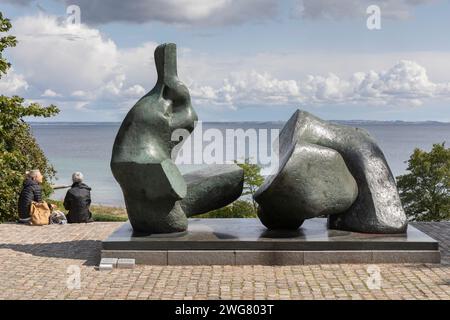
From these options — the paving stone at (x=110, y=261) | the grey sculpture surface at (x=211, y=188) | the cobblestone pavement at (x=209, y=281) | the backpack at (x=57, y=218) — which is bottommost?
the backpack at (x=57, y=218)

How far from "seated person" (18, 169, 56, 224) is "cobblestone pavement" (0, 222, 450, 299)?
4.25m

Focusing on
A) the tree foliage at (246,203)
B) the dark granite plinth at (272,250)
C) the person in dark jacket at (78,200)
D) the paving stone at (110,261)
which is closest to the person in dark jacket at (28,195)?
the person in dark jacket at (78,200)

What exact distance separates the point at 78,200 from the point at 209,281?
23.5 feet

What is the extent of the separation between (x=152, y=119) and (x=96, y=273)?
8.87ft

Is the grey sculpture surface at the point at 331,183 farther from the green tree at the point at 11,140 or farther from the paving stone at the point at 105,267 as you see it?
the green tree at the point at 11,140

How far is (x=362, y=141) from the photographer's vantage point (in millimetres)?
12805

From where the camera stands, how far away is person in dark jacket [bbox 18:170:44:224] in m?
16.9

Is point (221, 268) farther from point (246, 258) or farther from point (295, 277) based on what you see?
point (295, 277)

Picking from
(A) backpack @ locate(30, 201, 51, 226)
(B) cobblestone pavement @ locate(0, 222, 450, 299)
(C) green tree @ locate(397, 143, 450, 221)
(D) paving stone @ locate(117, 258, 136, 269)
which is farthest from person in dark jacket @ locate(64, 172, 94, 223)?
(C) green tree @ locate(397, 143, 450, 221)

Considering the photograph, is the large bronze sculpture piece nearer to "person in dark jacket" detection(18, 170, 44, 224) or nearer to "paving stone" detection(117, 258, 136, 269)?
"paving stone" detection(117, 258, 136, 269)

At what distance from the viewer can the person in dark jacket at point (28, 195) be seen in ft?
55.6

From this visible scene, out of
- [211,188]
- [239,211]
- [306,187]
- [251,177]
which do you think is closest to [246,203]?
[239,211]

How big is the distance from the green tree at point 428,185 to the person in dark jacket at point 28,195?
9147mm

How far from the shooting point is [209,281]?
34.8 ft
